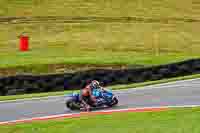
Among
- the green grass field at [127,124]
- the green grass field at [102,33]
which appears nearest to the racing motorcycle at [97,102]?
the green grass field at [127,124]

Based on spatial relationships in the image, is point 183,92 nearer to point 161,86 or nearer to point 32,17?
point 161,86

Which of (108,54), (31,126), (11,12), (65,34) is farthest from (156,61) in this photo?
(11,12)

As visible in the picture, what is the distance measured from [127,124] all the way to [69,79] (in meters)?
8.04

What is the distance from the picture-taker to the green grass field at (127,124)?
1353 cm

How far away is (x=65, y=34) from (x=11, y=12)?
5435 millimetres

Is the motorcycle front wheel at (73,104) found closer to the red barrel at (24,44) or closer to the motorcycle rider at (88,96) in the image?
the motorcycle rider at (88,96)

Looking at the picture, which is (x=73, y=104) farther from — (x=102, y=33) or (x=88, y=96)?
(x=102, y=33)

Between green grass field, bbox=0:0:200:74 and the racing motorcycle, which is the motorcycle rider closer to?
the racing motorcycle

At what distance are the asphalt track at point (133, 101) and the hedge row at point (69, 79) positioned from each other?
6.48 ft

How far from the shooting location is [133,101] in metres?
18.0

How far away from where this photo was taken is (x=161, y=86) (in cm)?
2030

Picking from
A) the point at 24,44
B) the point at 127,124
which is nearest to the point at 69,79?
the point at 127,124

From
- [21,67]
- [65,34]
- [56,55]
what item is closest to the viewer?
[21,67]

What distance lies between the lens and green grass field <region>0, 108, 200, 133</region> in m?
13.5
